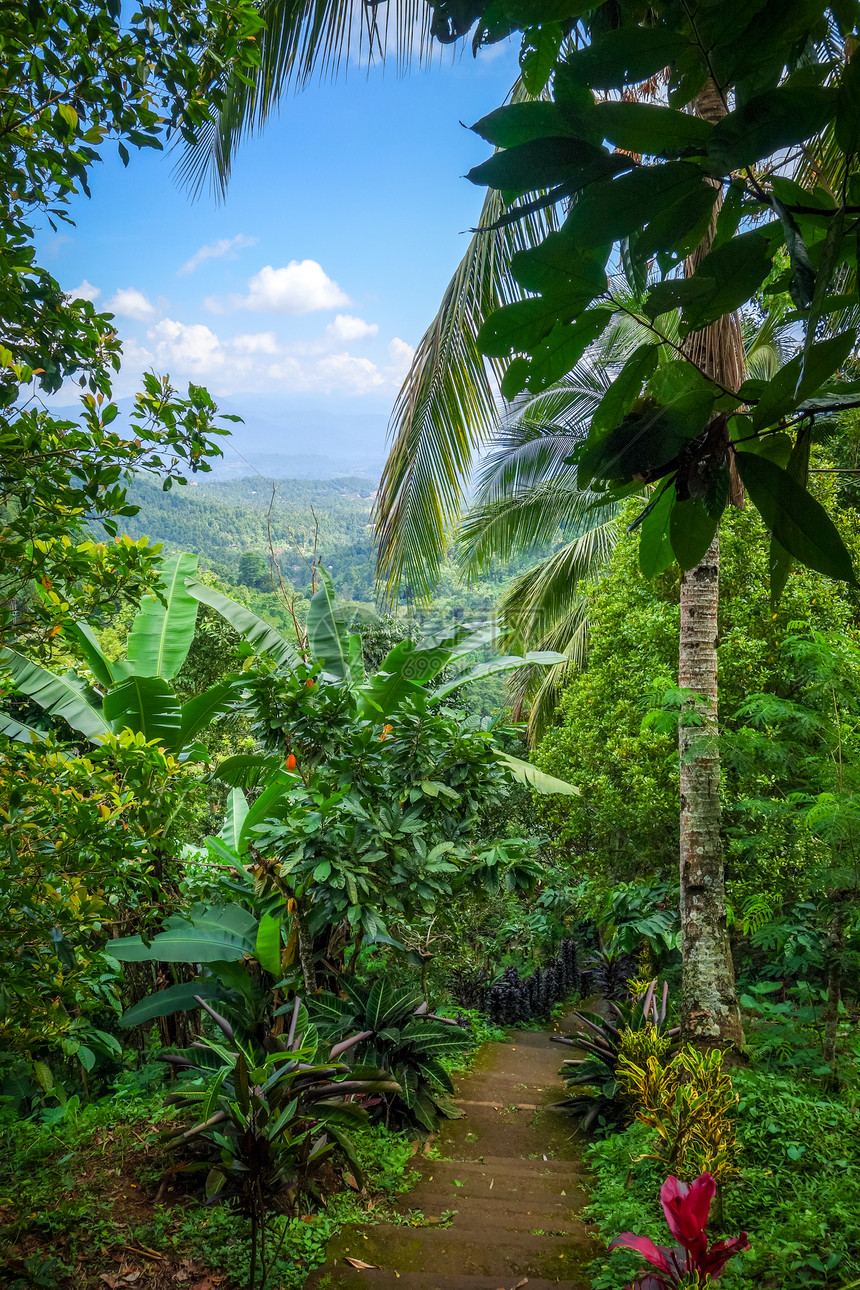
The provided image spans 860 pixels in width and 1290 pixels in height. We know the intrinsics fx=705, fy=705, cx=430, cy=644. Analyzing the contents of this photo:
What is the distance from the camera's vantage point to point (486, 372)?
188 inches

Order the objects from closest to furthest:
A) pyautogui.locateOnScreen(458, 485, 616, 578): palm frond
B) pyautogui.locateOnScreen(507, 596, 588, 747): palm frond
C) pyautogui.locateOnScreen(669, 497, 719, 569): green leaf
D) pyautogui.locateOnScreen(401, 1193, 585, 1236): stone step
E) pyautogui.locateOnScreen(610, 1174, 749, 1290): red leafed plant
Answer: pyautogui.locateOnScreen(669, 497, 719, 569): green leaf, pyautogui.locateOnScreen(610, 1174, 749, 1290): red leafed plant, pyautogui.locateOnScreen(401, 1193, 585, 1236): stone step, pyautogui.locateOnScreen(458, 485, 616, 578): palm frond, pyautogui.locateOnScreen(507, 596, 588, 747): palm frond

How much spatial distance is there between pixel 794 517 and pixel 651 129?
27 cm

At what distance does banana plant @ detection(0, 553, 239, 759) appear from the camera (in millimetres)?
4086

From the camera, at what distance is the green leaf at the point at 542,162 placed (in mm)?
447

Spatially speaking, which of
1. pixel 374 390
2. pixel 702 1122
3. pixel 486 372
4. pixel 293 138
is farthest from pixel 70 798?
pixel 374 390

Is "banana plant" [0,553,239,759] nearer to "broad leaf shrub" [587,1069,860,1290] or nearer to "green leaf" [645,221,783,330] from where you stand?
"broad leaf shrub" [587,1069,860,1290]

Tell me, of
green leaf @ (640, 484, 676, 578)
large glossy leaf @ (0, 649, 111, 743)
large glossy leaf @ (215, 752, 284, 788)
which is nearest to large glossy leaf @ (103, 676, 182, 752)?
large glossy leaf @ (215, 752, 284, 788)

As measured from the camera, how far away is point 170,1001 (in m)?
3.79

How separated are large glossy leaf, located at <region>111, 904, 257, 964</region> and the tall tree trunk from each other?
2.39m

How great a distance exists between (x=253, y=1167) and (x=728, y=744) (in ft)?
9.85

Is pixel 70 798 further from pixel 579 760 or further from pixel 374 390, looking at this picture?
pixel 374 390

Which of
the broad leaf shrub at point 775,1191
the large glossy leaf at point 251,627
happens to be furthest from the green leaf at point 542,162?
the large glossy leaf at point 251,627

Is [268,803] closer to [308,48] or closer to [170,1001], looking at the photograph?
[170,1001]

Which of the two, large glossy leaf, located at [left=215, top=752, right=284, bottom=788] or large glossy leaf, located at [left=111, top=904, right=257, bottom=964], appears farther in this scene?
large glossy leaf, located at [left=215, top=752, right=284, bottom=788]
